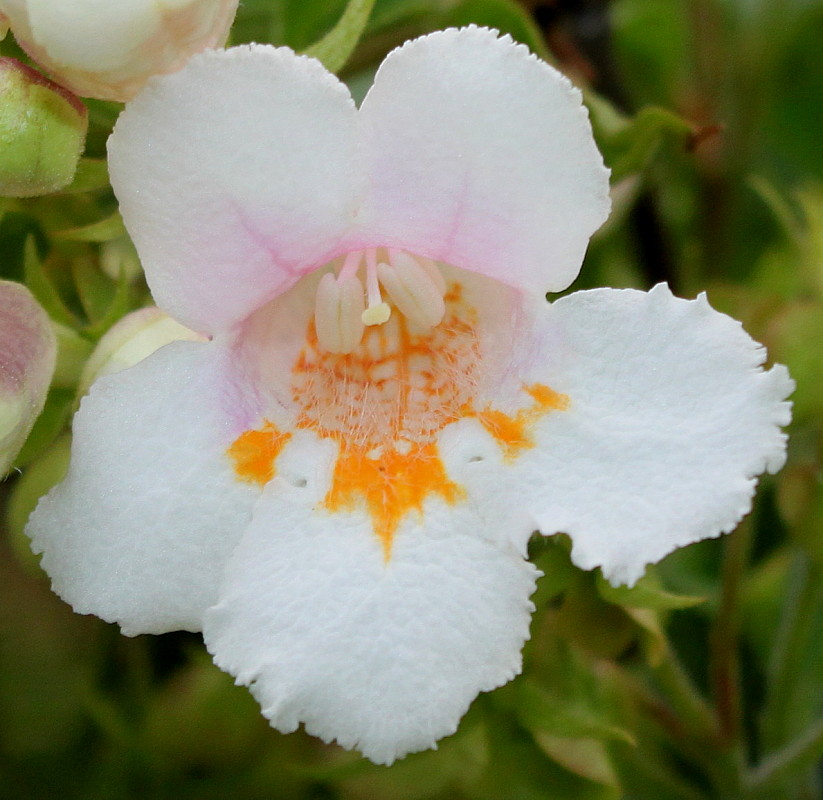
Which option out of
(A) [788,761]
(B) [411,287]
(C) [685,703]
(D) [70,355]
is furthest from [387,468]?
(A) [788,761]

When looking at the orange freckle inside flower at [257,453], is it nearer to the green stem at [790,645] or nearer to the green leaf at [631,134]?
the green leaf at [631,134]

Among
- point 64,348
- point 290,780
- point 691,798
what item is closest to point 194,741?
point 290,780

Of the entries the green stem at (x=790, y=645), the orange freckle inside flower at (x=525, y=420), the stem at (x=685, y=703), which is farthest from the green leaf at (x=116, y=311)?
the green stem at (x=790, y=645)

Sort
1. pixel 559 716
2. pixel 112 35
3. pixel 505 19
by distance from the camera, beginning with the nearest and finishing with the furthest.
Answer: pixel 112 35 < pixel 559 716 < pixel 505 19

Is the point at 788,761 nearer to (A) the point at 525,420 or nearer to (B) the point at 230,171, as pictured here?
(A) the point at 525,420

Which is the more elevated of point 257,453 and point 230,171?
point 230,171

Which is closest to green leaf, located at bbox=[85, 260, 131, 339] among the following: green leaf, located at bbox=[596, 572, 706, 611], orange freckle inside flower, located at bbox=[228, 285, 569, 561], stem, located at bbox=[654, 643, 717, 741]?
orange freckle inside flower, located at bbox=[228, 285, 569, 561]
